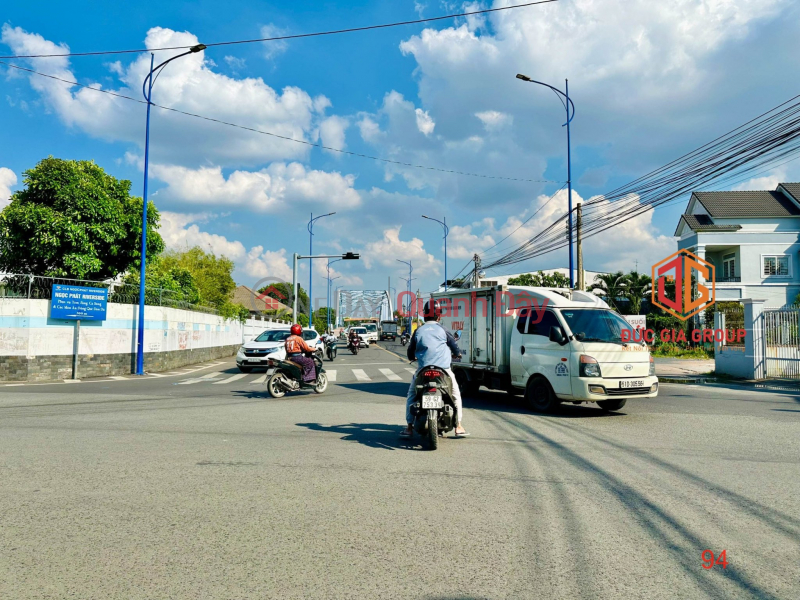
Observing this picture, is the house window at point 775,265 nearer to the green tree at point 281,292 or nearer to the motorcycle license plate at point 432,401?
the motorcycle license plate at point 432,401

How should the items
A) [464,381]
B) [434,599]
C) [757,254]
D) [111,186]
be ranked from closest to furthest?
[434,599] < [464,381] < [111,186] < [757,254]

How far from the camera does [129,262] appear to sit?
80.1ft

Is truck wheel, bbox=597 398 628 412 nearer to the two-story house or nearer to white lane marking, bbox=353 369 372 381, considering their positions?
white lane marking, bbox=353 369 372 381

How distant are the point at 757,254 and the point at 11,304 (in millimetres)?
38753

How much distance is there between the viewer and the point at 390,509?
15.7 ft

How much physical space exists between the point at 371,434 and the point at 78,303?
13.6 m

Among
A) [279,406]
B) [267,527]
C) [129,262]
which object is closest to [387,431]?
[279,406]

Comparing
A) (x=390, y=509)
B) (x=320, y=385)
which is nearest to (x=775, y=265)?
(x=320, y=385)

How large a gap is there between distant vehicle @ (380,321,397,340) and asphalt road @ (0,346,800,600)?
6388cm

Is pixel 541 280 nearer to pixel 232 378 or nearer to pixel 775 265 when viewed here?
pixel 775 265

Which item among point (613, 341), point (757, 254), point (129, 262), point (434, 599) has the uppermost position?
point (757, 254)

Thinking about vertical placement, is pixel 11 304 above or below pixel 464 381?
above

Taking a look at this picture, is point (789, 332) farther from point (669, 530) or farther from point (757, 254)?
point (757, 254)

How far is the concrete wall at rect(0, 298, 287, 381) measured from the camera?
1695cm
